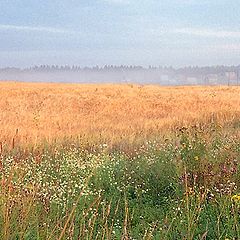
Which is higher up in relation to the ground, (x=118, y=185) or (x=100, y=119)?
(x=100, y=119)

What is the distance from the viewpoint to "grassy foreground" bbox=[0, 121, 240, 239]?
509 cm

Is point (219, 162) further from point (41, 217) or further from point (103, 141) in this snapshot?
point (103, 141)

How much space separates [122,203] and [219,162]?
67.2 inches

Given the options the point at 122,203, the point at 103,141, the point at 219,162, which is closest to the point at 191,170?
the point at 219,162

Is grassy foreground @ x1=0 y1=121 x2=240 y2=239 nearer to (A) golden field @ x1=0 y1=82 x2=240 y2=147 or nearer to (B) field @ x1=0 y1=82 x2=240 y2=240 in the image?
(B) field @ x1=0 y1=82 x2=240 y2=240

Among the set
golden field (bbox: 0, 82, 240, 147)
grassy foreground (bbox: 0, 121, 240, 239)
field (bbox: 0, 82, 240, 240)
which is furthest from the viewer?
golden field (bbox: 0, 82, 240, 147)

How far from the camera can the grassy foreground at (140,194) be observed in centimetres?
509

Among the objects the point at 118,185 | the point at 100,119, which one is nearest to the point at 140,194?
the point at 118,185

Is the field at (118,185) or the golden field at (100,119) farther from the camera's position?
the golden field at (100,119)

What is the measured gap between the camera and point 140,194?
23.7 ft

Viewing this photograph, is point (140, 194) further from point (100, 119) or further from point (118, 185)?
point (100, 119)

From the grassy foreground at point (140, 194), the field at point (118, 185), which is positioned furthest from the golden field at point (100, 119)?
the grassy foreground at point (140, 194)

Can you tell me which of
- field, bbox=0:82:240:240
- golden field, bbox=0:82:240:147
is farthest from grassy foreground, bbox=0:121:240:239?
golden field, bbox=0:82:240:147

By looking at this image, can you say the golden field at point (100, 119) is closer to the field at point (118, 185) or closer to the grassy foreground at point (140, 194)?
the field at point (118, 185)
